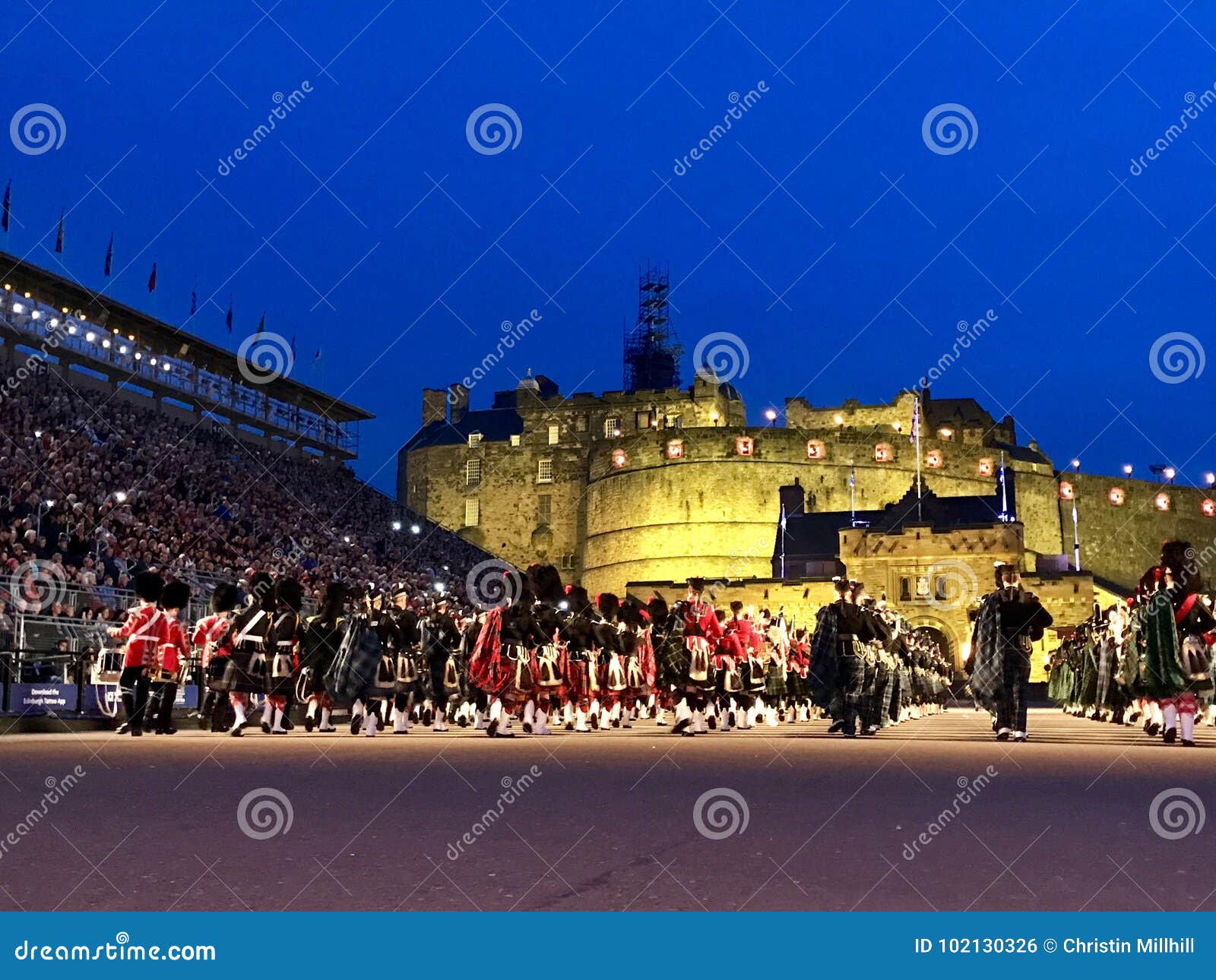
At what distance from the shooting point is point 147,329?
43250 millimetres

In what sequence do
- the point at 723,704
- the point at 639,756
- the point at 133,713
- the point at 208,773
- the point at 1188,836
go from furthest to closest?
the point at 723,704 < the point at 133,713 < the point at 639,756 < the point at 208,773 < the point at 1188,836

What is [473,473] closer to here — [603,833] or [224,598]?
[224,598]

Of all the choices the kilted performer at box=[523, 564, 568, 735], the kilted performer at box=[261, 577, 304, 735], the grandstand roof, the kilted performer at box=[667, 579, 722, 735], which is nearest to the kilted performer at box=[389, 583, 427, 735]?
the kilted performer at box=[261, 577, 304, 735]

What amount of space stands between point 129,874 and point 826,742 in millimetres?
10701

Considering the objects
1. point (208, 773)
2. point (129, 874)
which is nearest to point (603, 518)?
point (208, 773)

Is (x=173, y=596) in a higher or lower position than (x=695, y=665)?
higher

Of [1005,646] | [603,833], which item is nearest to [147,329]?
[1005,646]

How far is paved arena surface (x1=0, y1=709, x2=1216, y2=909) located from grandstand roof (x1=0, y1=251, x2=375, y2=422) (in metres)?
29.0

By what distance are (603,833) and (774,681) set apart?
662 inches

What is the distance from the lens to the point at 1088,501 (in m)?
73.7

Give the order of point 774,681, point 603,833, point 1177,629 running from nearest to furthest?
point 603,833 → point 1177,629 → point 774,681

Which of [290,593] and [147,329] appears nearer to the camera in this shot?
[290,593]

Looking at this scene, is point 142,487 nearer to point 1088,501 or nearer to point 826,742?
point 826,742

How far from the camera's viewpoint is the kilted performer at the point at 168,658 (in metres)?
14.8
